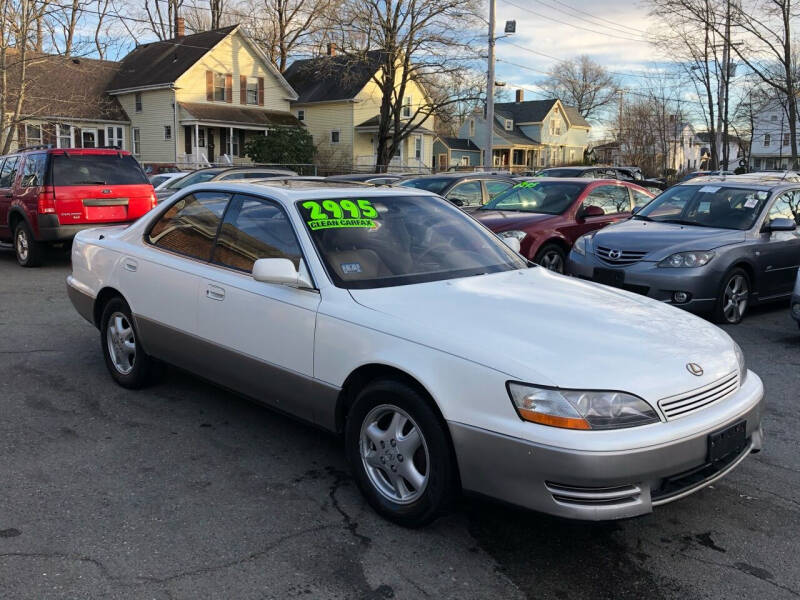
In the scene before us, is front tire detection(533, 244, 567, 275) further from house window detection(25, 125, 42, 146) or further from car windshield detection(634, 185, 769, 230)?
house window detection(25, 125, 42, 146)

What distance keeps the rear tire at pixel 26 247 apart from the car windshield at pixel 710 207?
8815 millimetres

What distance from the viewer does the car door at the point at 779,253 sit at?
830 centimetres

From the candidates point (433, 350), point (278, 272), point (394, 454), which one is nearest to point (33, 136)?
point (278, 272)

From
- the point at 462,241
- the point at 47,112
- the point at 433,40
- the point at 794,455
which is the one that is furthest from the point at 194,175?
the point at 433,40

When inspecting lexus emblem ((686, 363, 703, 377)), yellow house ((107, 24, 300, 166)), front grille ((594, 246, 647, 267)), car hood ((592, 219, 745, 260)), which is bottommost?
lexus emblem ((686, 363, 703, 377))

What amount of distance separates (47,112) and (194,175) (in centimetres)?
1268

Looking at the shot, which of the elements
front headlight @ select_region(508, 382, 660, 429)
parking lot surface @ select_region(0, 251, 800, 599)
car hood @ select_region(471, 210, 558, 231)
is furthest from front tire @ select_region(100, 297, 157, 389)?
car hood @ select_region(471, 210, 558, 231)

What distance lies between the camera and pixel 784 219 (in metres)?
8.15

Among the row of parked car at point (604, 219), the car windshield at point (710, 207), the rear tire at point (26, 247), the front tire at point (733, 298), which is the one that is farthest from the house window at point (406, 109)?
the front tire at point (733, 298)

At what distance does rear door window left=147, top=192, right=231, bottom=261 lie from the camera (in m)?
4.75

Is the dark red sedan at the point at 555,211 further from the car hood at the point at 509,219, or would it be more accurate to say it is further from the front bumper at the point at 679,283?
the front bumper at the point at 679,283

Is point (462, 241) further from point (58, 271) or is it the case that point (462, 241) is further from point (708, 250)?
point (58, 271)

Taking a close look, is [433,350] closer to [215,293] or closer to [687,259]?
[215,293]

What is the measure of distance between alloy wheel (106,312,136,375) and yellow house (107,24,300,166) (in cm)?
3474
